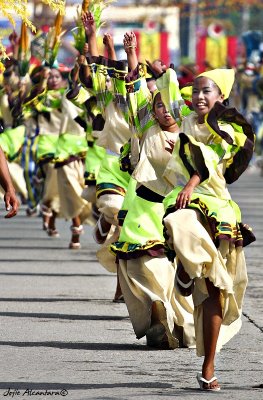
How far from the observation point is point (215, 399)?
814 centimetres

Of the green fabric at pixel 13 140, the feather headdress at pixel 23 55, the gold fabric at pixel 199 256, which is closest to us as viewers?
the gold fabric at pixel 199 256

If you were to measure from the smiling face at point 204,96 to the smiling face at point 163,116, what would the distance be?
117cm

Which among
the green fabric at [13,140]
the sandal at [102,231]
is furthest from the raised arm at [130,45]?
the green fabric at [13,140]

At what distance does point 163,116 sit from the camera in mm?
10242

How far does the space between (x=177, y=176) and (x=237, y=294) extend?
74 centimetres

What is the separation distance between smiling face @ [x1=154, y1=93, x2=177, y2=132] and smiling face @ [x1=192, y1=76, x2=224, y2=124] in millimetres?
1170

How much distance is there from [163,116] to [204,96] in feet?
4.23

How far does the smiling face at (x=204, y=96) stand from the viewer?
8.96 m

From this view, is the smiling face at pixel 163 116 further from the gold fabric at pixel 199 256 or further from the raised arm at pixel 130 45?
the gold fabric at pixel 199 256

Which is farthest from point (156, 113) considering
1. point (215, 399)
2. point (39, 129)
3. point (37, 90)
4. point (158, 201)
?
point (39, 129)

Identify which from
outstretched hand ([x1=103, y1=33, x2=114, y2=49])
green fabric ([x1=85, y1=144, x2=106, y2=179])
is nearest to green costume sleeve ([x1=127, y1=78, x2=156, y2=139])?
outstretched hand ([x1=103, y1=33, x2=114, y2=49])

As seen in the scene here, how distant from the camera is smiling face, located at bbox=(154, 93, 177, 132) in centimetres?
1021

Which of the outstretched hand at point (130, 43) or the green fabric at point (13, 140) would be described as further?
the green fabric at point (13, 140)

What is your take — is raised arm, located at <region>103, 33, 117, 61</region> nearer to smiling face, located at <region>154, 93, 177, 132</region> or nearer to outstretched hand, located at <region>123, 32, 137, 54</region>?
outstretched hand, located at <region>123, 32, 137, 54</region>
